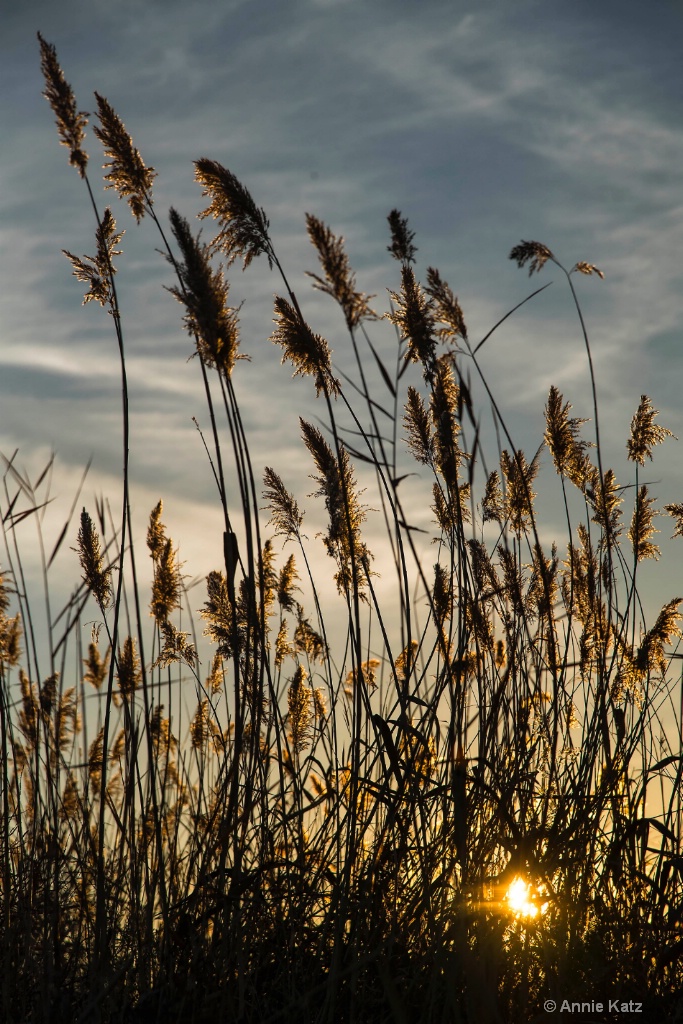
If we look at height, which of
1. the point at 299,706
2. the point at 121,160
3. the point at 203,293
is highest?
the point at 121,160

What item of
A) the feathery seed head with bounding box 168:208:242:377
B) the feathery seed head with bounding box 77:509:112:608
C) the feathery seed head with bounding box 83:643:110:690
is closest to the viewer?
the feathery seed head with bounding box 168:208:242:377

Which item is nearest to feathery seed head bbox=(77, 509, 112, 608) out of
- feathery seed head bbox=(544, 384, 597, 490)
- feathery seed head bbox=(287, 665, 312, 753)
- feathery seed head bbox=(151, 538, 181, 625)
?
→ feathery seed head bbox=(151, 538, 181, 625)

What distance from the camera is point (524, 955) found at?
7.04 ft

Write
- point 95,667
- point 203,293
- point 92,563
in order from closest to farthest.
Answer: point 203,293 < point 92,563 < point 95,667

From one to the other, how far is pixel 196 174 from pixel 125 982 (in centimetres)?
223

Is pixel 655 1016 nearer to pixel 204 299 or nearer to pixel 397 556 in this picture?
pixel 397 556

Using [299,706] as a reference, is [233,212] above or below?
above

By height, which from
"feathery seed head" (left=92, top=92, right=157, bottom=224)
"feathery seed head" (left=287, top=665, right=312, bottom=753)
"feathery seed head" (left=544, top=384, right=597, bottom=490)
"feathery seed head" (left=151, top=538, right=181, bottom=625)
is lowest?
"feathery seed head" (left=287, top=665, right=312, bottom=753)

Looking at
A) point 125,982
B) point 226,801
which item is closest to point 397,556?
point 226,801

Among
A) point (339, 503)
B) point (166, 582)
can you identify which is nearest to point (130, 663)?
point (166, 582)

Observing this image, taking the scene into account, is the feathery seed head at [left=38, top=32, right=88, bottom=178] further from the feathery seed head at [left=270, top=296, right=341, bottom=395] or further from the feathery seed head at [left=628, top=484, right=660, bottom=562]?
the feathery seed head at [left=628, top=484, right=660, bottom=562]

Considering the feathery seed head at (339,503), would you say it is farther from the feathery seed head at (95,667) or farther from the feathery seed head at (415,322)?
the feathery seed head at (95,667)

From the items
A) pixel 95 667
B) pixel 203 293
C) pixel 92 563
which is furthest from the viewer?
pixel 95 667

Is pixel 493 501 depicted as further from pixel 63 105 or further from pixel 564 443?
pixel 63 105
